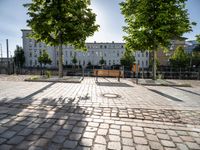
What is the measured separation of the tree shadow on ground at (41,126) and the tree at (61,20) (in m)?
10.9

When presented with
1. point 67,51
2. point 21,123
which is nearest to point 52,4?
point 21,123

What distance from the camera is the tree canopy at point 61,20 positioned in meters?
15.0

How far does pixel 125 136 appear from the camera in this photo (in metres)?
3.57

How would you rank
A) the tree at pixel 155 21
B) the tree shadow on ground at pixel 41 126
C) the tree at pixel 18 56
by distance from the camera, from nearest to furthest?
1. the tree shadow on ground at pixel 41 126
2. the tree at pixel 155 21
3. the tree at pixel 18 56

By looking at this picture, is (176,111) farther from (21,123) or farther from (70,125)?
(21,123)

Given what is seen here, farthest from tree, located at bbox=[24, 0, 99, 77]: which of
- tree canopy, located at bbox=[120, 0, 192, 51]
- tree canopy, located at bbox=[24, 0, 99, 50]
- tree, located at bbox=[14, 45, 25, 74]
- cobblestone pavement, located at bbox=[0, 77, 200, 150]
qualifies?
tree, located at bbox=[14, 45, 25, 74]

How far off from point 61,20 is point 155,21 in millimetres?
Answer: 8493

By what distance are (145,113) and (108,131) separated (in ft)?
6.30

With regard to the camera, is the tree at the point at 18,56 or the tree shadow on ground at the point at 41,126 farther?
the tree at the point at 18,56

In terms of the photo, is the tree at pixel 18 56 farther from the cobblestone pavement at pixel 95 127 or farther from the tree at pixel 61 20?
the cobblestone pavement at pixel 95 127

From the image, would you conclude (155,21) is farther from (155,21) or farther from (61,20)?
(61,20)

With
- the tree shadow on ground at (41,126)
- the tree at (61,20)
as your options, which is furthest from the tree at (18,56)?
the tree shadow on ground at (41,126)

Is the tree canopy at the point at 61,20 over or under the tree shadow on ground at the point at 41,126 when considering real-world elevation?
over

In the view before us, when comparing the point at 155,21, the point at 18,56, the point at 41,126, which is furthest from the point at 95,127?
the point at 18,56
